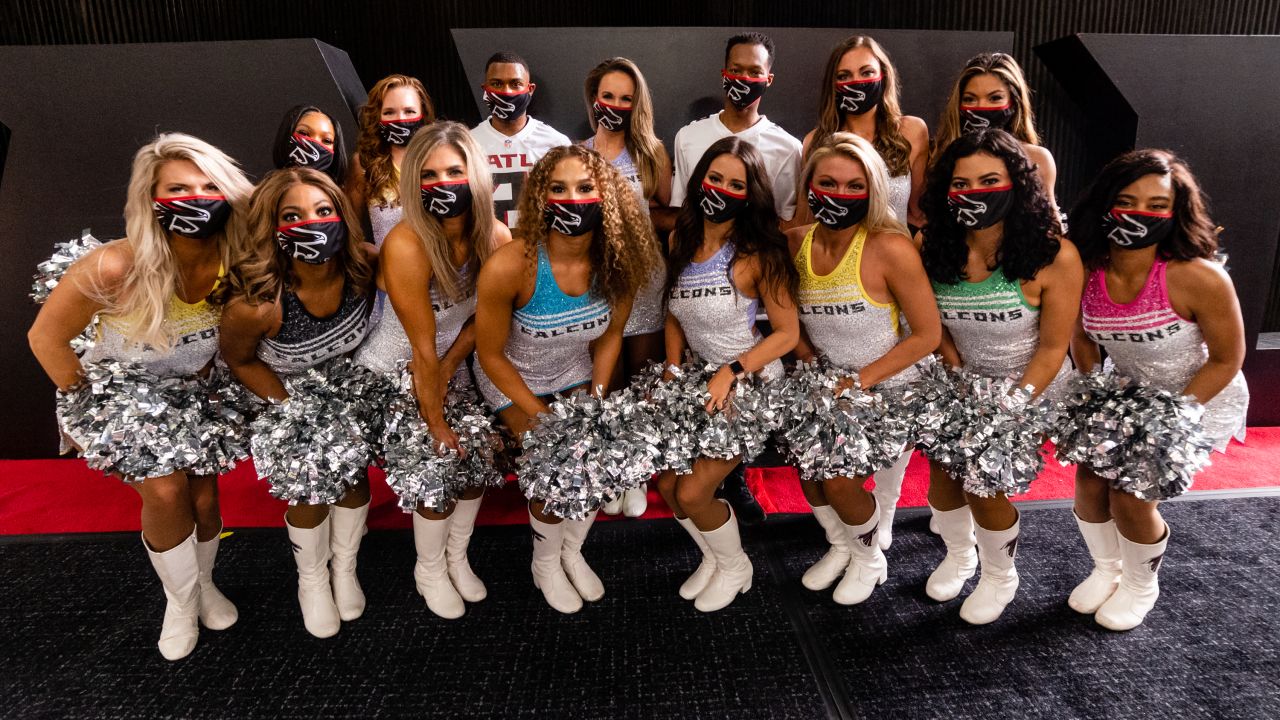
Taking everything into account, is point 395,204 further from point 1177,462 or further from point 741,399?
point 1177,462

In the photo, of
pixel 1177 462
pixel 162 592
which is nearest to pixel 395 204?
pixel 162 592

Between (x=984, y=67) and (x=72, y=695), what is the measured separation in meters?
3.55

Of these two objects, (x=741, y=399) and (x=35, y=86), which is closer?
(x=741, y=399)

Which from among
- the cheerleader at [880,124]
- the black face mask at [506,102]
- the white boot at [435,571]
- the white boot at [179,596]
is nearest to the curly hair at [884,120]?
the cheerleader at [880,124]

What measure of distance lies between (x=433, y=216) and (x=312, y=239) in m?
0.35

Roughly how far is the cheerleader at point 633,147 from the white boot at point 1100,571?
63.2 inches

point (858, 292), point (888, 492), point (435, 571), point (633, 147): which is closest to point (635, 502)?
point (435, 571)

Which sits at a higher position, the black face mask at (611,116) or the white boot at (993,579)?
the black face mask at (611,116)

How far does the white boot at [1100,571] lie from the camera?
2.24 metres

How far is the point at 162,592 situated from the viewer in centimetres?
246

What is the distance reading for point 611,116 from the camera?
265cm

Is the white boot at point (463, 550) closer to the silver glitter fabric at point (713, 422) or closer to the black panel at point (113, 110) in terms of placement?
the silver glitter fabric at point (713, 422)

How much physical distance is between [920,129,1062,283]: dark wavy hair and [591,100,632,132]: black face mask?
1175 mm

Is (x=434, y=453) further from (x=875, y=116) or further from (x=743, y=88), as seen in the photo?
(x=875, y=116)
